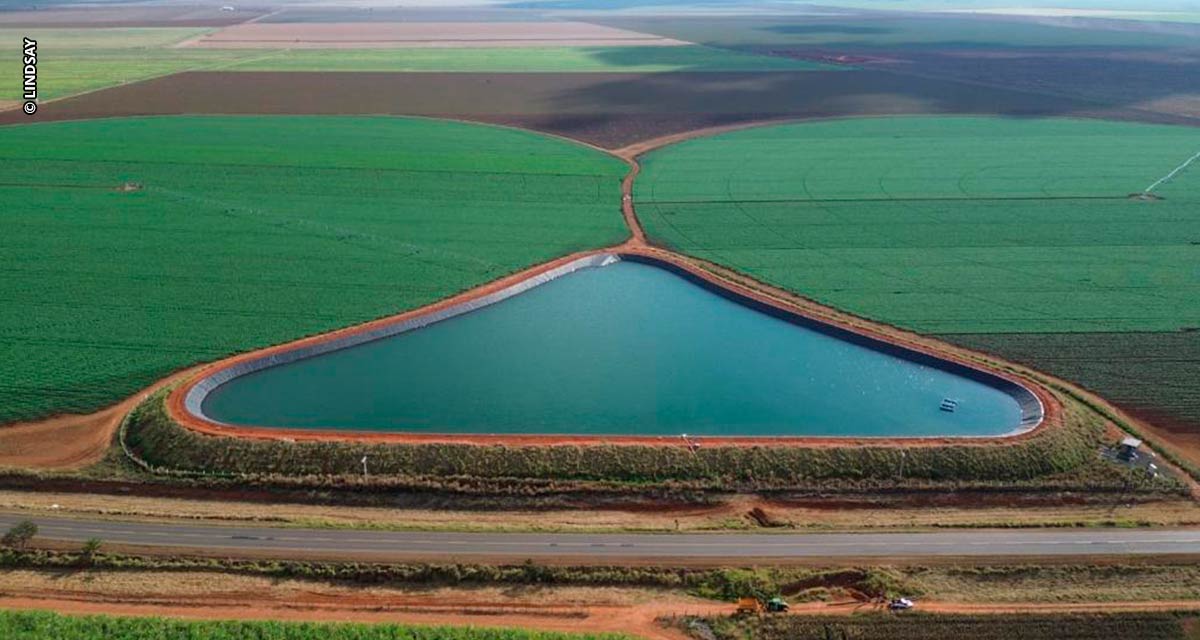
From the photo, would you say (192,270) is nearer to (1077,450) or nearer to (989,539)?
(989,539)

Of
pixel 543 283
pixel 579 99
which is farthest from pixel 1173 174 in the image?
pixel 579 99

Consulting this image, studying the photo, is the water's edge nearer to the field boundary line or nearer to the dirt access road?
the dirt access road

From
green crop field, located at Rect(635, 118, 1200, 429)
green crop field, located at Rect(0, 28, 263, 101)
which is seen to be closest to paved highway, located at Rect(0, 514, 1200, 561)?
green crop field, located at Rect(635, 118, 1200, 429)

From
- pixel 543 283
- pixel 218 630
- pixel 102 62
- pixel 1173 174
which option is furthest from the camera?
pixel 102 62

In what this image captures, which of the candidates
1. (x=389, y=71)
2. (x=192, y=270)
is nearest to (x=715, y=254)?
(x=192, y=270)

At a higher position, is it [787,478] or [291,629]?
[787,478]

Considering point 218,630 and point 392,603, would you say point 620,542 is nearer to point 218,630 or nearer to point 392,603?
point 392,603

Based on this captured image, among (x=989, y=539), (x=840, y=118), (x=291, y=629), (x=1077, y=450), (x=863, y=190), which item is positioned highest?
(x=840, y=118)
